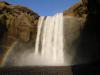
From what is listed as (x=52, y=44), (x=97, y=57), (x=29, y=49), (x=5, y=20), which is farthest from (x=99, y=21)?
(x=5, y=20)

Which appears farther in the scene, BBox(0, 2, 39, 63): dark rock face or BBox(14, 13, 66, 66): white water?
BBox(0, 2, 39, 63): dark rock face

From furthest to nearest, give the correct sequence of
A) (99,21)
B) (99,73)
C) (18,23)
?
(18,23) → (99,21) → (99,73)

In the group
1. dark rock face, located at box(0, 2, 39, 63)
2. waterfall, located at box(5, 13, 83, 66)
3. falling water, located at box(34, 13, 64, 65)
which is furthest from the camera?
dark rock face, located at box(0, 2, 39, 63)

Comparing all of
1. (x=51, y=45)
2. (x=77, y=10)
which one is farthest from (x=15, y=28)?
(x=77, y=10)

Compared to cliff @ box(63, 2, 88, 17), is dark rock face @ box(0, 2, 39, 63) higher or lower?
lower

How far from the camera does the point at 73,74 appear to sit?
25766mm

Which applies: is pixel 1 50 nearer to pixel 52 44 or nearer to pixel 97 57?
pixel 52 44

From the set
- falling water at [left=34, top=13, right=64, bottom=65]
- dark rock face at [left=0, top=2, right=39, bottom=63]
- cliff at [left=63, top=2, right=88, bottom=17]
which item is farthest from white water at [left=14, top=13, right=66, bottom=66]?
cliff at [left=63, top=2, right=88, bottom=17]

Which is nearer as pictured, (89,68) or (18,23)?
(89,68)

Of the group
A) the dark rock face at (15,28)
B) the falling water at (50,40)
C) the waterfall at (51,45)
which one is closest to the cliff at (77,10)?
the waterfall at (51,45)

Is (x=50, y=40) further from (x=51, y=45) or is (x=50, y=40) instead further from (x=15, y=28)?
(x=15, y=28)

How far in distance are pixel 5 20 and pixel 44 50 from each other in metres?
10.3

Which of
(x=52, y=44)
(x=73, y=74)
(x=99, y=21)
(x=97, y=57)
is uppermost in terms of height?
(x=99, y=21)

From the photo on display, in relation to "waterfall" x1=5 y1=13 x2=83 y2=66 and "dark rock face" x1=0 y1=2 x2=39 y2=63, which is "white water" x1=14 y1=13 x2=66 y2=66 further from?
"dark rock face" x1=0 y1=2 x2=39 y2=63
